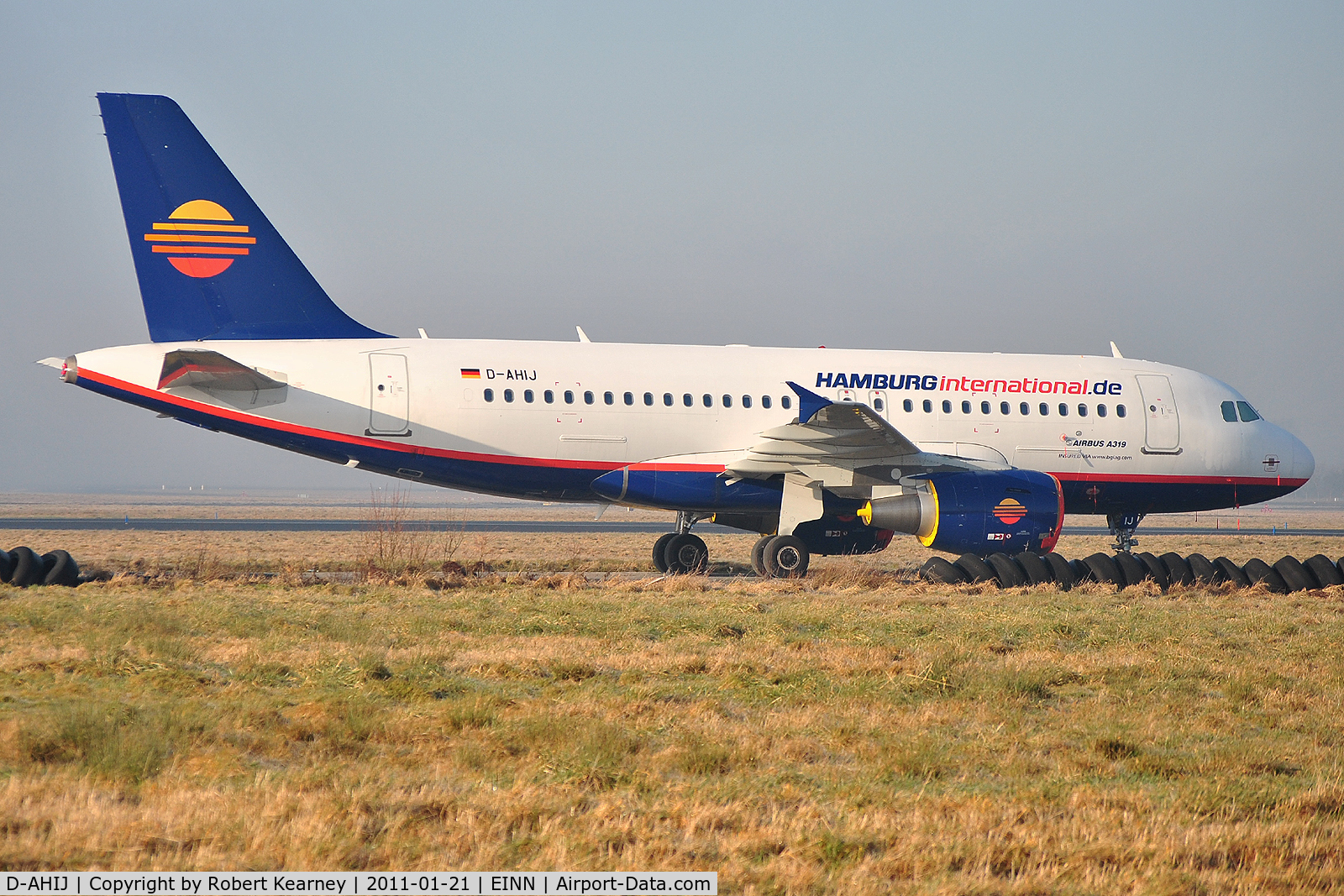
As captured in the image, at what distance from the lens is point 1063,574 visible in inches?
742

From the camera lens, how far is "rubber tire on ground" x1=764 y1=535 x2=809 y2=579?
2050 centimetres

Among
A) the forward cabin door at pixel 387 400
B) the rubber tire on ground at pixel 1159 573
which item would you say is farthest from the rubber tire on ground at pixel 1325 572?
the forward cabin door at pixel 387 400

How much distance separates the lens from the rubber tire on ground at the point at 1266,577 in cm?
1888

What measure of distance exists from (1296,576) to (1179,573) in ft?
6.31

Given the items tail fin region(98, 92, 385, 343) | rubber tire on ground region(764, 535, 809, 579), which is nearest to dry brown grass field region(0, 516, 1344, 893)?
rubber tire on ground region(764, 535, 809, 579)

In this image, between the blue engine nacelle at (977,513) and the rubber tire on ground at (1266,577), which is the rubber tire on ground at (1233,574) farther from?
the blue engine nacelle at (977,513)

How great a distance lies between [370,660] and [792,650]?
4382mm

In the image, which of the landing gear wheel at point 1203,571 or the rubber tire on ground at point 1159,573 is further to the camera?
the landing gear wheel at point 1203,571

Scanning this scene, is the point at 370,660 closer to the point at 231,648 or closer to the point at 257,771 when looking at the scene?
the point at 231,648

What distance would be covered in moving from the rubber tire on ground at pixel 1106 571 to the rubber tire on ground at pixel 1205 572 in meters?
1.40

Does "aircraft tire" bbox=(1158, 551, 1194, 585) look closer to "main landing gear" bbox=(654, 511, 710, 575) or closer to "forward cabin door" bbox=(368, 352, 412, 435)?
"main landing gear" bbox=(654, 511, 710, 575)

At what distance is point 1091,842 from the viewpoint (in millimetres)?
5789

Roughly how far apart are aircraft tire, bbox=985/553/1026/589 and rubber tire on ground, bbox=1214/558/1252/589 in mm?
3591
